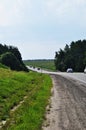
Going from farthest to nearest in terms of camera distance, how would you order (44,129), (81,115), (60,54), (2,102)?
(60,54)
(2,102)
(81,115)
(44,129)

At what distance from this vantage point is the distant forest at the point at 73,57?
127 metres

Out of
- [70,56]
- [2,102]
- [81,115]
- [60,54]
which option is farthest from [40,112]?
[60,54]

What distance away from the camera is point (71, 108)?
60.5ft

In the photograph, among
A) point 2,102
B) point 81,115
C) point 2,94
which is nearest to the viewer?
point 81,115

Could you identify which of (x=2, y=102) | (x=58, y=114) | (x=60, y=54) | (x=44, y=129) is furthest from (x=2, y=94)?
(x=60, y=54)

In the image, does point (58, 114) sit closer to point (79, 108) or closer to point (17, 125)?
point (79, 108)

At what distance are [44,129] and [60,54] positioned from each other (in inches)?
5479

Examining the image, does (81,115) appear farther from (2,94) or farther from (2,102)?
(2,94)

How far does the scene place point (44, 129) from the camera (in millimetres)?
12859

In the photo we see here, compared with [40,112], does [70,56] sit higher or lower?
higher

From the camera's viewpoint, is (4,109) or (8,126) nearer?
(8,126)

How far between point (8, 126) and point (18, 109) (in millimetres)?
4111

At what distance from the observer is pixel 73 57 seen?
→ 447 ft

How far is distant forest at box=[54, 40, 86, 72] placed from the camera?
127488 millimetres
